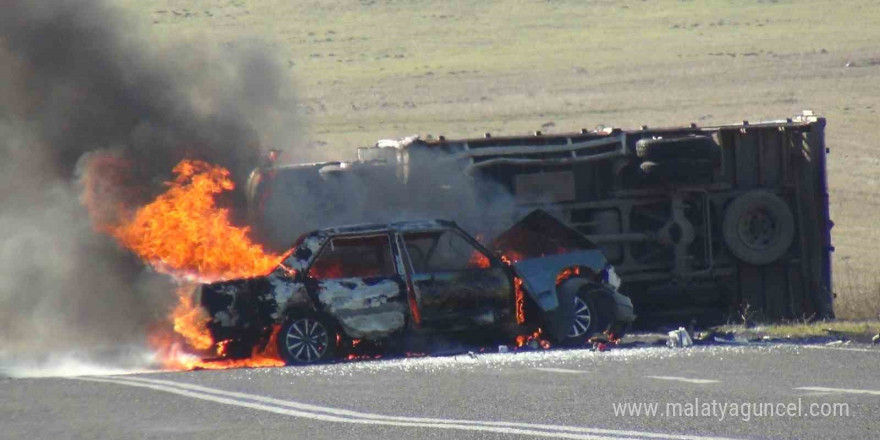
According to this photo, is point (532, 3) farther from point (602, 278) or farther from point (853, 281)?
point (602, 278)

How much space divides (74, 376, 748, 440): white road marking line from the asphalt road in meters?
0.01

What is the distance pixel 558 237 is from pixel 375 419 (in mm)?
6215

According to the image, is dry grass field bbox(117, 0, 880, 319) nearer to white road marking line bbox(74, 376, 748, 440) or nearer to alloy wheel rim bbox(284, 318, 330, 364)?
alloy wheel rim bbox(284, 318, 330, 364)

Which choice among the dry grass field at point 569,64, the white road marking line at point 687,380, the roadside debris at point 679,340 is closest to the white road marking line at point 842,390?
the white road marking line at point 687,380

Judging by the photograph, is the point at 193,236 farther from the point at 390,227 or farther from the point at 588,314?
the point at 588,314

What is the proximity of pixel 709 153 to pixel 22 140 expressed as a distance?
798cm

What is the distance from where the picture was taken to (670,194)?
17438 millimetres

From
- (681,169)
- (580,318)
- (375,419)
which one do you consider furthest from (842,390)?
(681,169)

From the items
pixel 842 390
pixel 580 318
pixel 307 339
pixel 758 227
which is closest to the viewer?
pixel 842 390

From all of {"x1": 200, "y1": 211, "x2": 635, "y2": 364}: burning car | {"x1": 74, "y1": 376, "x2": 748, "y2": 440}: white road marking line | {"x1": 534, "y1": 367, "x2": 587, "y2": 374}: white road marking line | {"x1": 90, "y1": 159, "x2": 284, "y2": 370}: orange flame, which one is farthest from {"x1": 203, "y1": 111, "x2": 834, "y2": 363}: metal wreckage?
{"x1": 74, "y1": 376, "x2": 748, "y2": 440}: white road marking line

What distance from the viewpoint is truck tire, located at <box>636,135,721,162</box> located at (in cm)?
1717

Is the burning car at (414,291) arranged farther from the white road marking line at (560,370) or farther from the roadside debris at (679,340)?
the white road marking line at (560,370)

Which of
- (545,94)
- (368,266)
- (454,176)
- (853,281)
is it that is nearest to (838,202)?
(853,281)

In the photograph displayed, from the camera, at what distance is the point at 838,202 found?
30.9 meters
